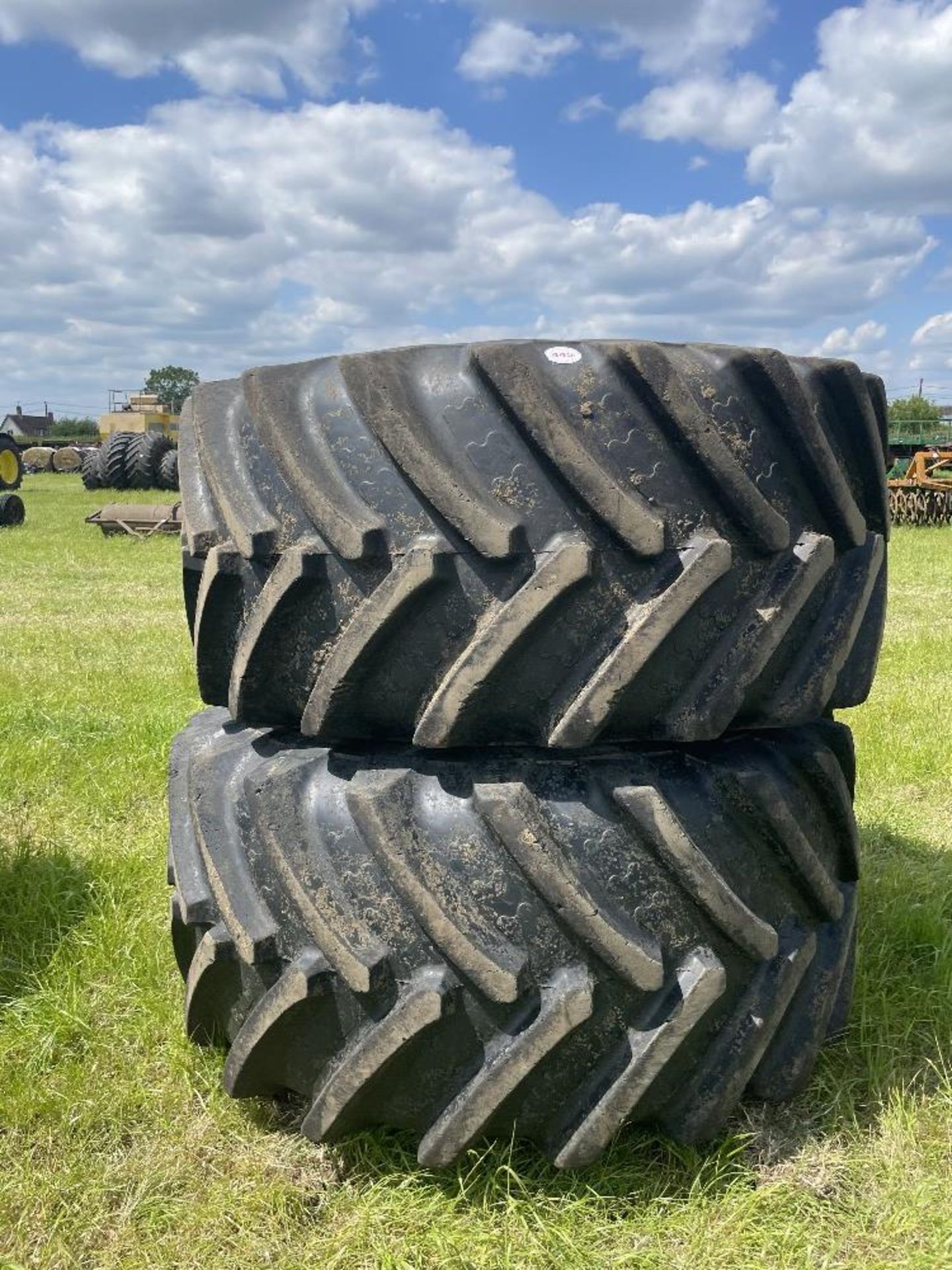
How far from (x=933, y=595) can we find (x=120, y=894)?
7749 mm

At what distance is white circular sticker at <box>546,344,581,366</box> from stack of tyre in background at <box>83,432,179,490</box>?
20149 millimetres

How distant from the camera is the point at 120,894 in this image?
273cm

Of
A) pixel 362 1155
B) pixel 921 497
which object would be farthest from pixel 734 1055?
pixel 921 497

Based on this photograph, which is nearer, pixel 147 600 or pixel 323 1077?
pixel 323 1077

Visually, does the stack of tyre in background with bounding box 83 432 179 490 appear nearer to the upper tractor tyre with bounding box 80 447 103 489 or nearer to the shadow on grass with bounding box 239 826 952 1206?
the upper tractor tyre with bounding box 80 447 103 489

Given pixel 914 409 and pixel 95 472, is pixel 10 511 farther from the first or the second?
pixel 914 409

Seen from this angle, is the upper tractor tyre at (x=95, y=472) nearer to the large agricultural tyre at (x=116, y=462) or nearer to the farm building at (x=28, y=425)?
the large agricultural tyre at (x=116, y=462)

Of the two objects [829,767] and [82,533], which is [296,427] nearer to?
[829,767]

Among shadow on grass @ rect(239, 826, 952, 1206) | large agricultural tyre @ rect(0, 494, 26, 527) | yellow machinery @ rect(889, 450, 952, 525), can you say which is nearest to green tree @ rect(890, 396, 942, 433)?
yellow machinery @ rect(889, 450, 952, 525)

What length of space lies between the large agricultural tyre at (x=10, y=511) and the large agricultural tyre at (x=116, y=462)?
6040 millimetres

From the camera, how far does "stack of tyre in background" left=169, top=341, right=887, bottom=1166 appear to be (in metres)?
1.53

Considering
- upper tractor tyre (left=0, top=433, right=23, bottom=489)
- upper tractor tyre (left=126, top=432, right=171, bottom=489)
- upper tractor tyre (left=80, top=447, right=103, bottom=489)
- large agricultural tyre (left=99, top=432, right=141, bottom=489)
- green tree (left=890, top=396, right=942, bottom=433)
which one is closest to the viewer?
upper tractor tyre (left=0, top=433, right=23, bottom=489)

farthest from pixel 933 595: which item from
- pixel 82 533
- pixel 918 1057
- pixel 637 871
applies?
pixel 82 533

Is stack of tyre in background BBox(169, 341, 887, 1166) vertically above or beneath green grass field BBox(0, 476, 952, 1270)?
above
